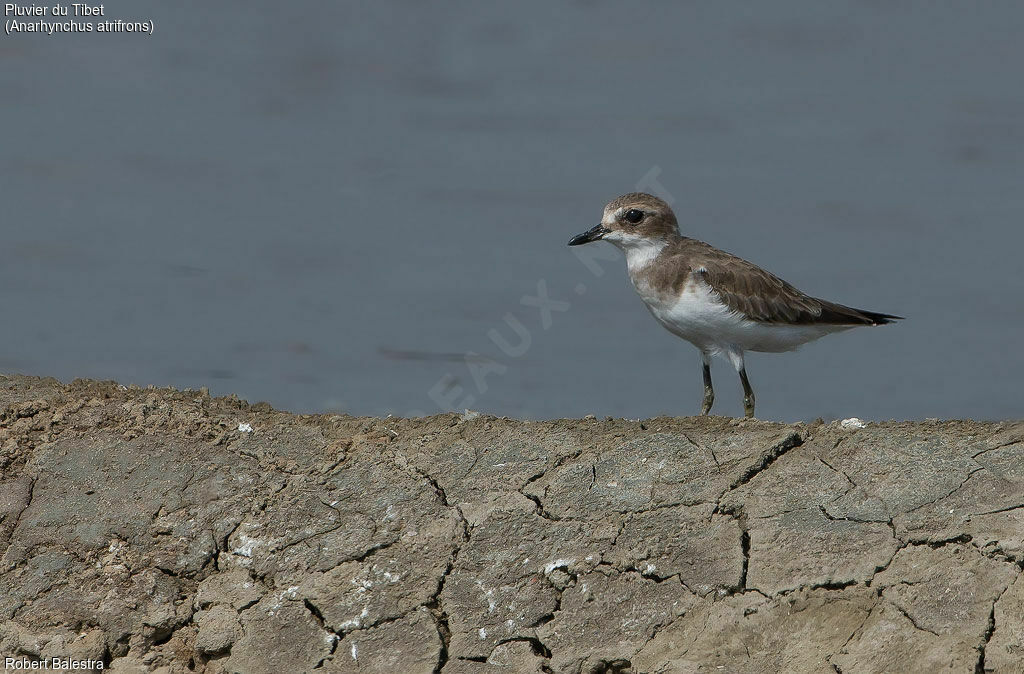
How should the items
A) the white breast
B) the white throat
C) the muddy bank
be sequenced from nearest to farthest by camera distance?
1. the muddy bank
2. the white breast
3. the white throat

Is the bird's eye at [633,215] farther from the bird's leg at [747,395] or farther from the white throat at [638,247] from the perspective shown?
the bird's leg at [747,395]

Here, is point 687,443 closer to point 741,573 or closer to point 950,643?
point 741,573

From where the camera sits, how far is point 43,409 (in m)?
6.00

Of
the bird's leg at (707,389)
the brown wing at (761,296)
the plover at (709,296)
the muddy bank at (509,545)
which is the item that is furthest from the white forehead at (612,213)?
the muddy bank at (509,545)

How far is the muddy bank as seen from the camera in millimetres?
4859

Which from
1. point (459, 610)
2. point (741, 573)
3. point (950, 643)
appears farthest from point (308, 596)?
point (950, 643)

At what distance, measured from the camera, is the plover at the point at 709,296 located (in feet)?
25.1

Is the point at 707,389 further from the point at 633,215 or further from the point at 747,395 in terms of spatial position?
the point at 633,215

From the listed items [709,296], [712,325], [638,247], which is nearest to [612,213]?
[638,247]

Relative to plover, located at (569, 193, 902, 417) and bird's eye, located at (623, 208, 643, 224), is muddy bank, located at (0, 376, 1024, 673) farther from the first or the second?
bird's eye, located at (623, 208, 643, 224)

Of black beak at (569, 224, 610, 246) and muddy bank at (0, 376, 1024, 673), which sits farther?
black beak at (569, 224, 610, 246)

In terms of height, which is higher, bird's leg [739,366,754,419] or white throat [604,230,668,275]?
white throat [604,230,668,275]

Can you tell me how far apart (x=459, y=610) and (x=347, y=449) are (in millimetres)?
1039

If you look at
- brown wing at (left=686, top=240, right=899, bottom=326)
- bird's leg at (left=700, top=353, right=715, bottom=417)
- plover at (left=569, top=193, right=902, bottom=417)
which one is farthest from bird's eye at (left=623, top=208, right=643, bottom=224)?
bird's leg at (left=700, top=353, right=715, bottom=417)
